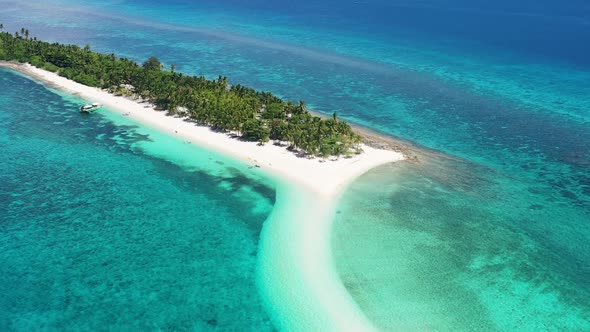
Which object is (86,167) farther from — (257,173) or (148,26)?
(148,26)

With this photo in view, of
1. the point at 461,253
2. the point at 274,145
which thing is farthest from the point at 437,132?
the point at 461,253

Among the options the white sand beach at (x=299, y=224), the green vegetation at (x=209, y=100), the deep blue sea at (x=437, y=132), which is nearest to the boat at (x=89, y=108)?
the white sand beach at (x=299, y=224)

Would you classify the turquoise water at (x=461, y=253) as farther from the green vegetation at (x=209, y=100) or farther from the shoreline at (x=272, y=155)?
the green vegetation at (x=209, y=100)

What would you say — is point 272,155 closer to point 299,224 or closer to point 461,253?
point 299,224

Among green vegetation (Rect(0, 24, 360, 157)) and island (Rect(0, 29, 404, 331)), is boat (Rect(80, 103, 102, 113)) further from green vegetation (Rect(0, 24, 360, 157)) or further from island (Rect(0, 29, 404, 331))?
green vegetation (Rect(0, 24, 360, 157))

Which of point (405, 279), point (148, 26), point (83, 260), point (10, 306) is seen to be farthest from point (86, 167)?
point (148, 26)
